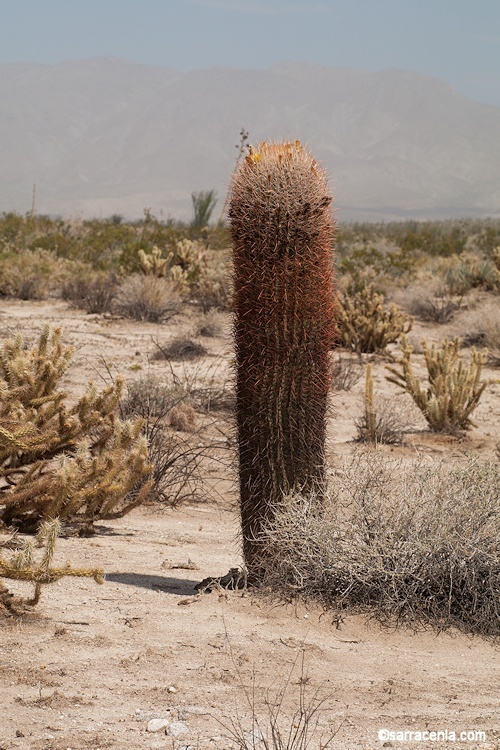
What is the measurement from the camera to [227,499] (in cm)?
755

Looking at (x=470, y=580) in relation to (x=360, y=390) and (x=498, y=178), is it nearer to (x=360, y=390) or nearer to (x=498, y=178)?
(x=360, y=390)

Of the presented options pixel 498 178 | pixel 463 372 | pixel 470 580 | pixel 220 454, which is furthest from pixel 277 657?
pixel 498 178

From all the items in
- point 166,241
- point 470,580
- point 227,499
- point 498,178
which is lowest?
point 227,499

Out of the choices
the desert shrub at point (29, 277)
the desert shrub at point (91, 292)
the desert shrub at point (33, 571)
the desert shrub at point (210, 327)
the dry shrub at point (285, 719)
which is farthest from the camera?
the desert shrub at point (29, 277)

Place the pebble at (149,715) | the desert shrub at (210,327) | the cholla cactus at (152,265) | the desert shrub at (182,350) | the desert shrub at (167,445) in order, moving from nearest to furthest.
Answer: the pebble at (149,715) → the desert shrub at (167,445) → the desert shrub at (182,350) → the desert shrub at (210,327) → the cholla cactus at (152,265)

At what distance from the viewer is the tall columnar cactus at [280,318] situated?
448 centimetres

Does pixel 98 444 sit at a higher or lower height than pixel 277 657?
higher

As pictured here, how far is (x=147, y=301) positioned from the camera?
15133 mm

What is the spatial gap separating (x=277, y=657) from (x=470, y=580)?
1041 millimetres

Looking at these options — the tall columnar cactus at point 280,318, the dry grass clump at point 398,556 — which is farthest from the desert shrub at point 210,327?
the dry grass clump at point 398,556

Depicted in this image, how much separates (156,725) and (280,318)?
1991 millimetres

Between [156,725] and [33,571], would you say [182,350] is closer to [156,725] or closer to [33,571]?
[33,571]

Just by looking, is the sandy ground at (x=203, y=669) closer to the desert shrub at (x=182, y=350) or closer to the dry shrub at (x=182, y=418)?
the dry shrub at (x=182, y=418)

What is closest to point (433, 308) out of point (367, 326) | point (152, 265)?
point (367, 326)
